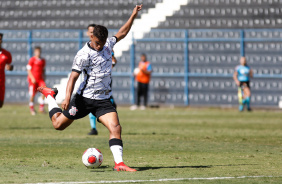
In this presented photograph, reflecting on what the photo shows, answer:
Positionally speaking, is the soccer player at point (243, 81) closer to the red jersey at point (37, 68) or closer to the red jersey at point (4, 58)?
the red jersey at point (37, 68)

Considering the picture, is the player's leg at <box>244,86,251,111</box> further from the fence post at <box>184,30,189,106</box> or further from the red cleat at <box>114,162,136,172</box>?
the red cleat at <box>114,162,136,172</box>

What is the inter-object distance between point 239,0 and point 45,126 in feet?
45.1

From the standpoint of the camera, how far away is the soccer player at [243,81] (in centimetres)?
2461

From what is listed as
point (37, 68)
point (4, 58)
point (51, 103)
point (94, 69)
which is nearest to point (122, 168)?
point (94, 69)

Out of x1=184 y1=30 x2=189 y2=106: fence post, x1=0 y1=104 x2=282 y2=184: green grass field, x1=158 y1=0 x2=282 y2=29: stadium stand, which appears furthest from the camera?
x1=184 y1=30 x2=189 y2=106: fence post

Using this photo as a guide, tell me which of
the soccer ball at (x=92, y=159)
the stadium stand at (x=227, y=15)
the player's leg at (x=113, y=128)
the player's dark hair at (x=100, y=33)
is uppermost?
the stadium stand at (x=227, y=15)

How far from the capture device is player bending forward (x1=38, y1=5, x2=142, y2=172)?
26.9 ft

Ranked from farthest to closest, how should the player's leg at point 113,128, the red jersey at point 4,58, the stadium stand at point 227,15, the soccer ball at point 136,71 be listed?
the stadium stand at point 227,15, the soccer ball at point 136,71, the red jersey at point 4,58, the player's leg at point 113,128

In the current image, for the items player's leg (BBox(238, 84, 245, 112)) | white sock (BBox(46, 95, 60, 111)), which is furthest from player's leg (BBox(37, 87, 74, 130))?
player's leg (BBox(238, 84, 245, 112))

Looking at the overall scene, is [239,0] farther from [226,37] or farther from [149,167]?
[149,167]

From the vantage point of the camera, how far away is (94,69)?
329 inches

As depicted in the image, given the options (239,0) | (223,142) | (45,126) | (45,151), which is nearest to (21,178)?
(45,151)

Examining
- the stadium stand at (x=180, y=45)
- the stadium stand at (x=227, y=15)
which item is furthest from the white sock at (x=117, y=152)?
the stadium stand at (x=227, y=15)

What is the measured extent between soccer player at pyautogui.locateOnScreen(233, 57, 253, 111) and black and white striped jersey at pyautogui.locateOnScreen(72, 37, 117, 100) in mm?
16659
